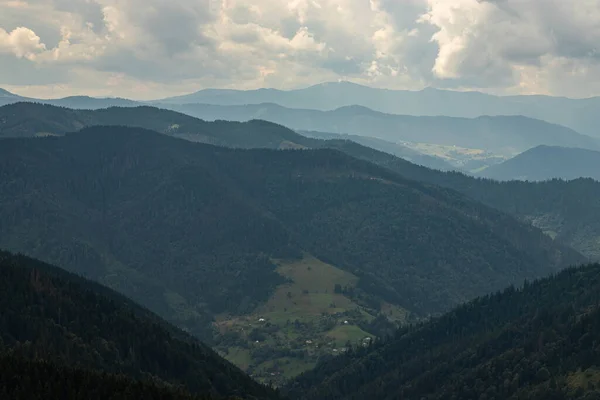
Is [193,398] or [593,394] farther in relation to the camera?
[593,394]

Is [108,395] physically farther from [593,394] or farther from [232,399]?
[593,394]

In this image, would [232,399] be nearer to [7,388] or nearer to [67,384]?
[67,384]

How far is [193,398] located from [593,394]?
104 meters

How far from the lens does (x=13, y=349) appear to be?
7618 inches

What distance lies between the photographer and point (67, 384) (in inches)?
6353

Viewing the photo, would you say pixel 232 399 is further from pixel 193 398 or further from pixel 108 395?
pixel 108 395

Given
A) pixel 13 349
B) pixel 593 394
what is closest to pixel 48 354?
Result: pixel 13 349

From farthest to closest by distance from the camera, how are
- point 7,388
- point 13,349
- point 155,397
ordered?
point 13,349
point 155,397
point 7,388

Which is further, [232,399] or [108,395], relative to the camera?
[232,399]

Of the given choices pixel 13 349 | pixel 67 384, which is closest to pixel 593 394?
pixel 67 384

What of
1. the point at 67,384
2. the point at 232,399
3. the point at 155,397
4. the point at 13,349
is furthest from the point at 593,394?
the point at 13,349

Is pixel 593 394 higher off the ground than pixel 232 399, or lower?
higher

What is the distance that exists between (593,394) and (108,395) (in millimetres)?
123109

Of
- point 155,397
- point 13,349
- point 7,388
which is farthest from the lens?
point 13,349
